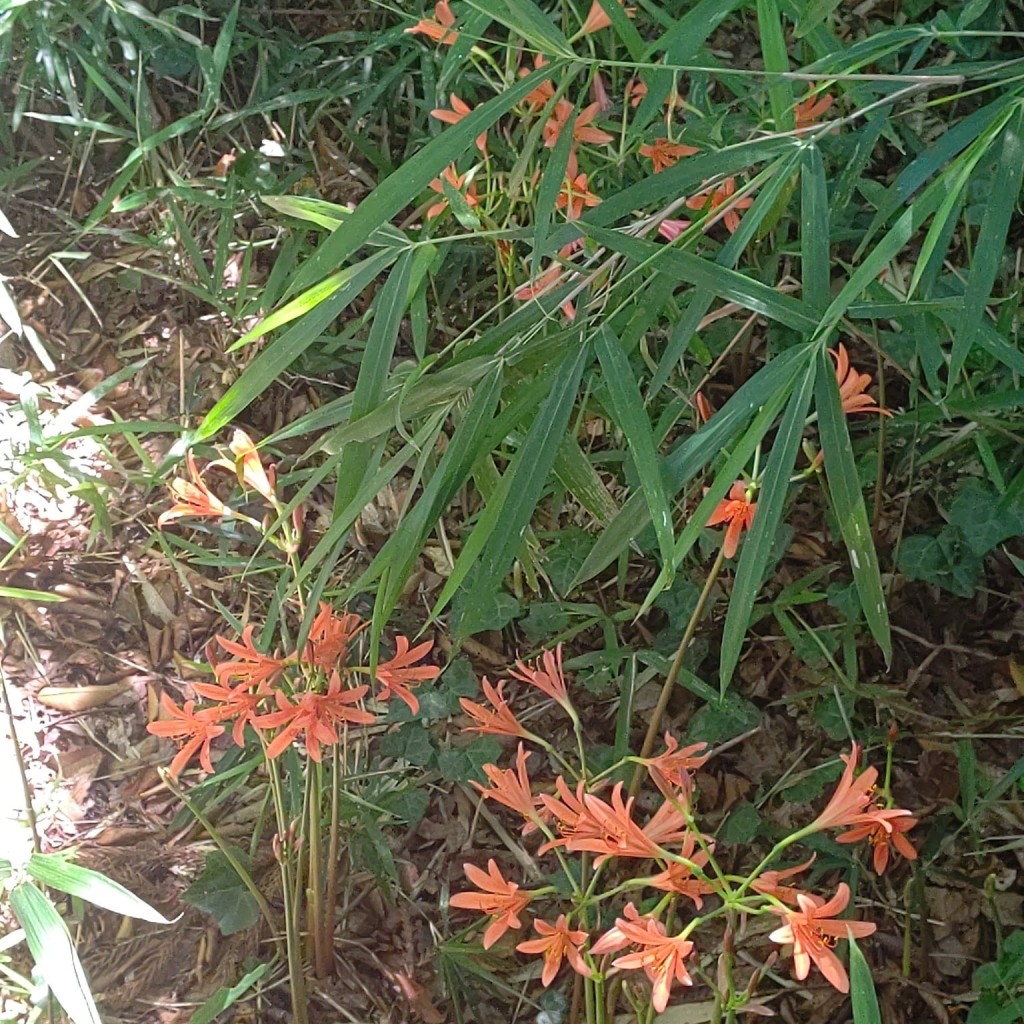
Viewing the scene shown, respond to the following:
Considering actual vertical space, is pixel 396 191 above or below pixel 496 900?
above

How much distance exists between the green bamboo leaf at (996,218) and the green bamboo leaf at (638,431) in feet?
0.68

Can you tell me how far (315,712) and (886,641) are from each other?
14.7 inches

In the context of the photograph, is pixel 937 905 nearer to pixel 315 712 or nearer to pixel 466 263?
pixel 315 712

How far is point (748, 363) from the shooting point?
1.12 meters

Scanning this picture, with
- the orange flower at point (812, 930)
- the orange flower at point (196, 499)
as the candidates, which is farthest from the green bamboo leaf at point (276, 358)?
the orange flower at point (812, 930)

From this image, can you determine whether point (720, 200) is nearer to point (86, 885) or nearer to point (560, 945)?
point (560, 945)

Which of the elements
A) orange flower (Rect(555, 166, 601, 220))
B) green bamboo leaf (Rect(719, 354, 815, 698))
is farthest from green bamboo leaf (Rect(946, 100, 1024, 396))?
orange flower (Rect(555, 166, 601, 220))

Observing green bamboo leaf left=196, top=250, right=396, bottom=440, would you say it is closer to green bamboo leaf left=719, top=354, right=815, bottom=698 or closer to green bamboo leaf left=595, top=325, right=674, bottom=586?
green bamboo leaf left=595, top=325, right=674, bottom=586

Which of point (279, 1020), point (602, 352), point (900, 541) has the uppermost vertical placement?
point (602, 352)

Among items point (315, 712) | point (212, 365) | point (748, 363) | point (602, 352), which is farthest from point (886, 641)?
point (212, 365)

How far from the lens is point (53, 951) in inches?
24.9

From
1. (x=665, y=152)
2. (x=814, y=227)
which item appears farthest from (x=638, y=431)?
(x=665, y=152)

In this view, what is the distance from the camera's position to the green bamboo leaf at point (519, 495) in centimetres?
56

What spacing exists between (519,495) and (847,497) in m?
0.18
